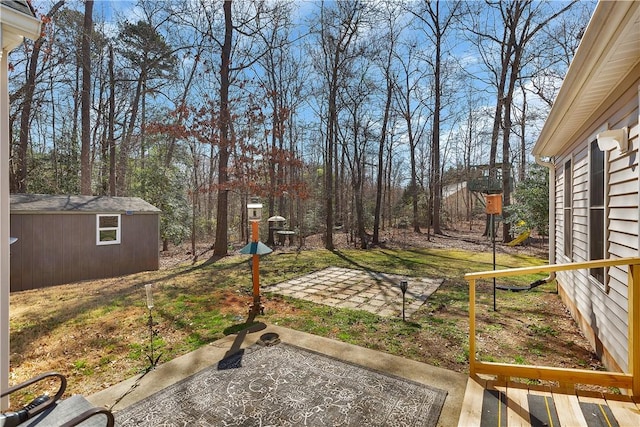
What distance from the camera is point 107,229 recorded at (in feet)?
31.2

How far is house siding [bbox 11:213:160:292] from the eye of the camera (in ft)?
25.6

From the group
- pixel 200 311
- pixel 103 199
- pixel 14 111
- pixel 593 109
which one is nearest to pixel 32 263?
pixel 103 199

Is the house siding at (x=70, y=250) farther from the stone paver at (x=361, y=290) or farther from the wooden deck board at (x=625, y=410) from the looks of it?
the wooden deck board at (x=625, y=410)

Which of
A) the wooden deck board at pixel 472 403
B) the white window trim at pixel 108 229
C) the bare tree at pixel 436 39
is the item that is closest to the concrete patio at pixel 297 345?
the wooden deck board at pixel 472 403

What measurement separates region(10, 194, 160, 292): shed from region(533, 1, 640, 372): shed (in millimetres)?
10994

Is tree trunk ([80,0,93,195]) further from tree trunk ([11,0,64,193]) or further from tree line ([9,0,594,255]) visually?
tree trunk ([11,0,64,193])

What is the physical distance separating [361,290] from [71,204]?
868 centimetres

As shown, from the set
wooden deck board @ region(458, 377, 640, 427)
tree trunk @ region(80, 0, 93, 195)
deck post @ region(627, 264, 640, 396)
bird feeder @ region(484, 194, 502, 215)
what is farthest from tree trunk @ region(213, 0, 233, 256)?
deck post @ region(627, 264, 640, 396)

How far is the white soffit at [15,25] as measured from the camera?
208 centimetres

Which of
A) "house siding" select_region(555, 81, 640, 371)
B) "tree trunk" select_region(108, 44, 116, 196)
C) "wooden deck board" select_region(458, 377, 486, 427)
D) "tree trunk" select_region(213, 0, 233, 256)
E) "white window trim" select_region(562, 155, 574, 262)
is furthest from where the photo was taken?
"tree trunk" select_region(108, 44, 116, 196)

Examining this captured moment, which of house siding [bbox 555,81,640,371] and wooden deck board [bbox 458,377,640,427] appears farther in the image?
house siding [bbox 555,81,640,371]

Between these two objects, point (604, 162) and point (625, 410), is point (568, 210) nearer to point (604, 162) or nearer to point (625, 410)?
point (604, 162)

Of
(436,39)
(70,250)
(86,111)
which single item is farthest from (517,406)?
(436,39)

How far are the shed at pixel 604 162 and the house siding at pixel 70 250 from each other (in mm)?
11115
